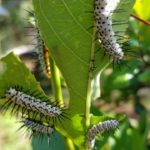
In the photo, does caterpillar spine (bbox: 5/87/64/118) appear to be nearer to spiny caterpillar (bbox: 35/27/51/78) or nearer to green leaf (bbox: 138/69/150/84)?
spiny caterpillar (bbox: 35/27/51/78)

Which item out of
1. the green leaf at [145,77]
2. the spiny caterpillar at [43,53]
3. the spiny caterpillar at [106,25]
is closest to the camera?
the spiny caterpillar at [106,25]

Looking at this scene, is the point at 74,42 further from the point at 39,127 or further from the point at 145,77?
the point at 145,77

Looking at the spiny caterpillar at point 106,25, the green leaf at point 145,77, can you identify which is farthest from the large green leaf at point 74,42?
the green leaf at point 145,77

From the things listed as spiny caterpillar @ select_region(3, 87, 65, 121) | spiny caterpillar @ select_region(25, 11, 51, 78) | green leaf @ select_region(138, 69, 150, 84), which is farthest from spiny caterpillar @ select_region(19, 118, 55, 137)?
green leaf @ select_region(138, 69, 150, 84)

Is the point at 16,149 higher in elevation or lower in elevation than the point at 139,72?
lower

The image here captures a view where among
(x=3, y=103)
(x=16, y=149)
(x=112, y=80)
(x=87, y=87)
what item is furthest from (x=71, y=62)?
(x=16, y=149)

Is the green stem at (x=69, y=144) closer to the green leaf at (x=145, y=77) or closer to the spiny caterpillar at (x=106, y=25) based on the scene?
the spiny caterpillar at (x=106, y=25)

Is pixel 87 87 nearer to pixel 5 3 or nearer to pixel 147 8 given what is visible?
pixel 147 8
